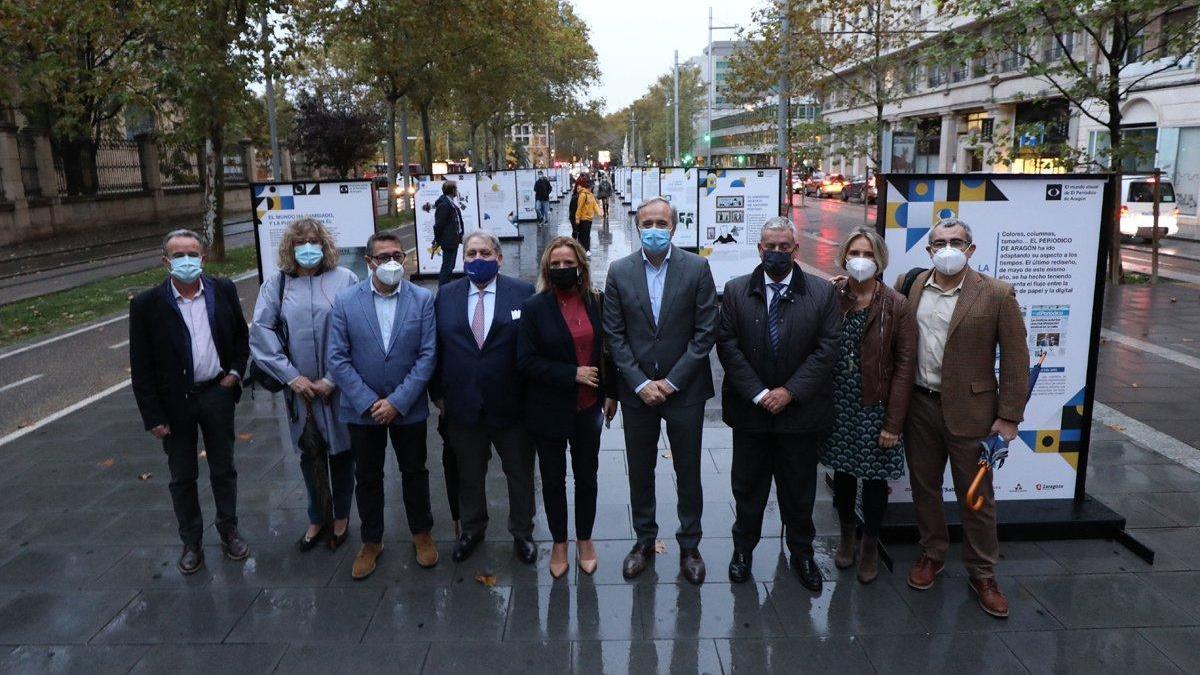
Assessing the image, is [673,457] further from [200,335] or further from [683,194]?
[683,194]

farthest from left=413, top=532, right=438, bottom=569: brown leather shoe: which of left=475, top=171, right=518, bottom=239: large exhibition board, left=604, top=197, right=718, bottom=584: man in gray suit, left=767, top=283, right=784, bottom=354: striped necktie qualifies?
left=475, top=171, right=518, bottom=239: large exhibition board

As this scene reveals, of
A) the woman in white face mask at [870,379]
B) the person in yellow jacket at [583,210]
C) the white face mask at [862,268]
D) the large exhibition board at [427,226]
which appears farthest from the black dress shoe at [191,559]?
the person in yellow jacket at [583,210]

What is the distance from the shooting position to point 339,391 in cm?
486

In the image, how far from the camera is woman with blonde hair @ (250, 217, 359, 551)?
15.7 feet

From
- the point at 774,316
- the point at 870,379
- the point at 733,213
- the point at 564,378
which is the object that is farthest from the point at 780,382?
the point at 733,213

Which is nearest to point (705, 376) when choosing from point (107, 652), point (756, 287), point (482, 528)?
point (756, 287)

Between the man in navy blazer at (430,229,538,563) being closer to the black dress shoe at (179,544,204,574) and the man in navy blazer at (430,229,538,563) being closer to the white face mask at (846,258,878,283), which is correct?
the black dress shoe at (179,544,204,574)

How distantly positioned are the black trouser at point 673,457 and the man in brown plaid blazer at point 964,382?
1.16 m

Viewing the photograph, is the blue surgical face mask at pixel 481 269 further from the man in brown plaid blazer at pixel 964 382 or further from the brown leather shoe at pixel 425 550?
the man in brown plaid blazer at pixel 964 382

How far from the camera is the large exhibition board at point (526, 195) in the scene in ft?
93.9

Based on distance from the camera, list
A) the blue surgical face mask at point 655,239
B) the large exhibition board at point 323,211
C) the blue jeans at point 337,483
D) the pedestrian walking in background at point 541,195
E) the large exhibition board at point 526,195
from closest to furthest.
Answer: the blue surgical face mask at point 655,239 → the blue jeans at point 337,483 → the large exhibition board at point 323,211 → the large exhibition board at point 526,195 → the pedestrian walking in background at point 541,195

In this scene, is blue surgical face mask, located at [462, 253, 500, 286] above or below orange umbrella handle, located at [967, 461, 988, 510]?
above

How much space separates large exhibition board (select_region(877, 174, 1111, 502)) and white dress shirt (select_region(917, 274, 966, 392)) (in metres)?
0.63

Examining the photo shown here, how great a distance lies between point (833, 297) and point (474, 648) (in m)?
2.49
